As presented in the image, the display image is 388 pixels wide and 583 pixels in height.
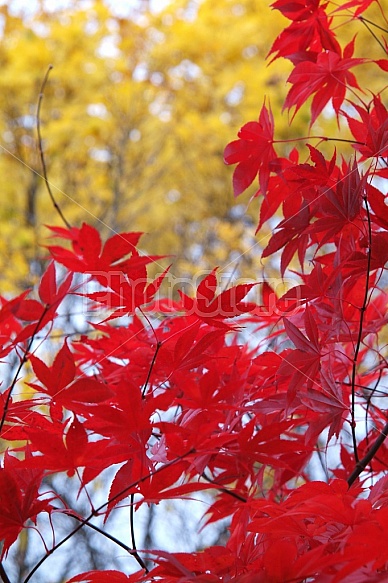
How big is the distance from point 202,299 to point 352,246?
20 cm

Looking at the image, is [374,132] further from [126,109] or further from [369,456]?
[126,109]

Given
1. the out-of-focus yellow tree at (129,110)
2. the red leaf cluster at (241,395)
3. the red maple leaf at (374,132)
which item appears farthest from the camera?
the out-of-focus yellow tree at (129,110)

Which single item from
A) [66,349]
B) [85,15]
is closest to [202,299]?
[66,349]

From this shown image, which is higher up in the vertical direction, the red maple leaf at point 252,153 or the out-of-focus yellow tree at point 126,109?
the out-of-focus yellow tree at point 126,109

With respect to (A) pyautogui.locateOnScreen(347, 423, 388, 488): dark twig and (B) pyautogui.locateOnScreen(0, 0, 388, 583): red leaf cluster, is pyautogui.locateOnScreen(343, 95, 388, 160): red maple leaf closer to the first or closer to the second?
(B) pyautogui.locateOnScreen(0, 0, 388, 583): red leaf cluster

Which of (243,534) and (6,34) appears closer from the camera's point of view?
(243,534)

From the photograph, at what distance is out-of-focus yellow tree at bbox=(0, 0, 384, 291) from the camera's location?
11.0 feet

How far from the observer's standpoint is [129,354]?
0.75 metres

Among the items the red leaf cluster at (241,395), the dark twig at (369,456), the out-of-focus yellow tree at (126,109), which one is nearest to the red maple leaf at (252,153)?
the red leaf cluster at (241,395)

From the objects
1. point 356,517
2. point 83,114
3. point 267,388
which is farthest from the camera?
point 83,114

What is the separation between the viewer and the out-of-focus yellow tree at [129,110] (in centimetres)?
336

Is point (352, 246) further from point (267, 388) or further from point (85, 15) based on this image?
point (85, 15)

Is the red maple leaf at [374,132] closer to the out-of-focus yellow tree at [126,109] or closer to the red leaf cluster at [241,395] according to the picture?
the red leaf cluster at [241,395]

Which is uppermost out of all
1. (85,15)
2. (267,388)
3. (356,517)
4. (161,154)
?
(85,15)
